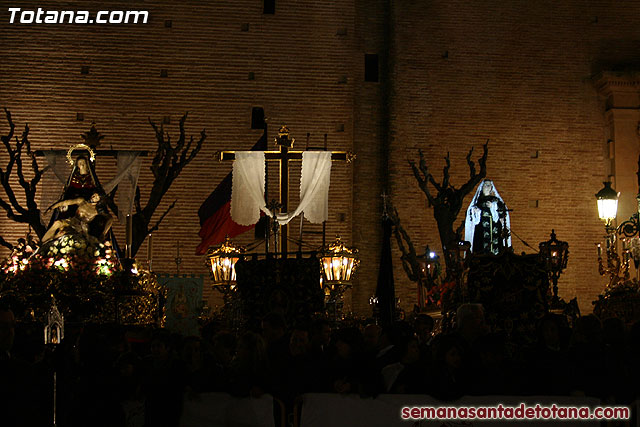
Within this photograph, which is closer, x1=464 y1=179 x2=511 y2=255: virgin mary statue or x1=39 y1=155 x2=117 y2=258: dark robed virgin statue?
x1=39 y1=155 x2=117 y2=258: dark robed virgin statue

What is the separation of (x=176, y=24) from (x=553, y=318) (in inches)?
616

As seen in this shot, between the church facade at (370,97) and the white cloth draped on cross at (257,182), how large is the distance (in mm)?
4036

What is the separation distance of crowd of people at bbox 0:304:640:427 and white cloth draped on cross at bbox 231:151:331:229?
901 centimetres

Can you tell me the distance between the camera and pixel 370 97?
22766mm

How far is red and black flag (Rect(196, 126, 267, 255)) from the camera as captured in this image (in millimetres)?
18266

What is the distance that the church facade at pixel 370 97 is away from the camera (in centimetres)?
2162

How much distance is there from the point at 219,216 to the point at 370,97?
598 cm

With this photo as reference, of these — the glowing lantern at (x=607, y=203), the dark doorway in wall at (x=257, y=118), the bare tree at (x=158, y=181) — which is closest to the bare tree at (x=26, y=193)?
the bare tree at (x=158, y=181)

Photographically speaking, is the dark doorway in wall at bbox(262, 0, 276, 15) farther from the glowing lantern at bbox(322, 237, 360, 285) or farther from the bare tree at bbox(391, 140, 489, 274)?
the glowing lantern at bbox(322, 237, 360, 285)

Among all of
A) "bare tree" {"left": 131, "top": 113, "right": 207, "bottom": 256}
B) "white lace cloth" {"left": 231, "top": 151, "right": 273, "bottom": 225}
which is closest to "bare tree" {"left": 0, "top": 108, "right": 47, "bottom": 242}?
"bare tree" {"left": 131, "top": 113, "right": 207, "bottom": 256}

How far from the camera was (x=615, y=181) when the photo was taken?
879 inches

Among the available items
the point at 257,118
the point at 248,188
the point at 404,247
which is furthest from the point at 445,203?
the point at 248,188

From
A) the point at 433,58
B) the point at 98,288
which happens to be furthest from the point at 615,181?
the point at 98,288

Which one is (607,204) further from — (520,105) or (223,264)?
(520,105)
